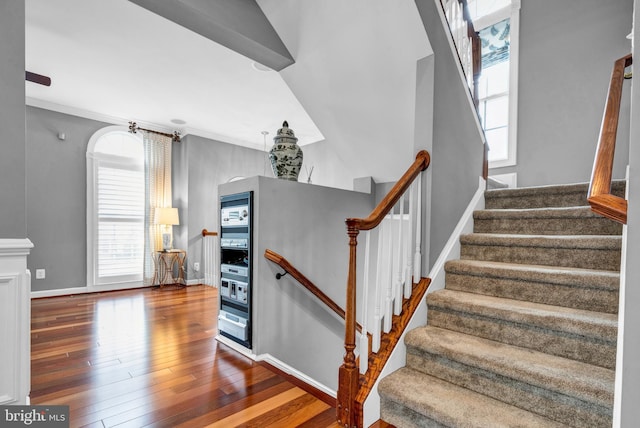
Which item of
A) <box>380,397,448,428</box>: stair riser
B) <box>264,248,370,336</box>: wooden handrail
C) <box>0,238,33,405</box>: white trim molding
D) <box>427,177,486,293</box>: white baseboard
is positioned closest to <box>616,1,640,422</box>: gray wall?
<box>380,397,448,428</box>: stair riser

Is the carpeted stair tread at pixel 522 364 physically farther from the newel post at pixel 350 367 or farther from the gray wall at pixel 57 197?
the gray wall at pixel 57 197

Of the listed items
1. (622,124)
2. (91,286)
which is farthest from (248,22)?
(91,286)

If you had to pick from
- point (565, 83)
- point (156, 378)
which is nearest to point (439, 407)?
point (156, 378)

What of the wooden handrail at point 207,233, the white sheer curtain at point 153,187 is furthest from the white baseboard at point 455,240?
the white sheer curtain at point 153,187

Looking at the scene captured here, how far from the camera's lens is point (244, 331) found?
2604 mm

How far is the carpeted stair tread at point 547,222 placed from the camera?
6.54ft

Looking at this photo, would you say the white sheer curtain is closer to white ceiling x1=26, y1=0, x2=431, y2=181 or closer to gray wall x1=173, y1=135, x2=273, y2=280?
gray wall x1=173, y1=135, x2=273, y2=280

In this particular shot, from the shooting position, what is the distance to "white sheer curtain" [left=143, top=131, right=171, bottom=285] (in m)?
5.39

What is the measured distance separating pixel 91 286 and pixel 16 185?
3.99 meters

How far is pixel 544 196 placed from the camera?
2479mm

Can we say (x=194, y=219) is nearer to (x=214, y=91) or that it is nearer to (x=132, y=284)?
(x=132, y=284)

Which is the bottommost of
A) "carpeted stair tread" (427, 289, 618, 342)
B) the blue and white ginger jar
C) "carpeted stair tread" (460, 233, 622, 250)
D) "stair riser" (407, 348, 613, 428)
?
"stair riser" (407, 348, 613, 428)

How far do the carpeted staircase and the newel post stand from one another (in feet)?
0.54

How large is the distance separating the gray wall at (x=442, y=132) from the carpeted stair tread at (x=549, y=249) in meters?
0.23
